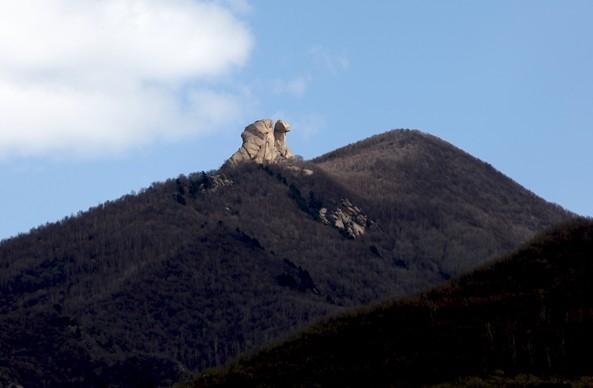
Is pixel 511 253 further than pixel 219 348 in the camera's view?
No

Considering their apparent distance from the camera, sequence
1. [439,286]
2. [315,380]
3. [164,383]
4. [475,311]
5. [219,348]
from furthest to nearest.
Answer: [219,348]
[164,383]
[439,286]
[475,311]
[315,380]

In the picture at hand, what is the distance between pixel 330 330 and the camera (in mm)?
65688

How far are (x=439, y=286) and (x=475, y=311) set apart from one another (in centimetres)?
750

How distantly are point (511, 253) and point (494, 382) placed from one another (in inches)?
766

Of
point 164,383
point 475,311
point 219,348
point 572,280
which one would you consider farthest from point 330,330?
point 219,348

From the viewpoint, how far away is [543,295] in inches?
2498

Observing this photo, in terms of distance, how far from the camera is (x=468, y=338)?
2346 inches

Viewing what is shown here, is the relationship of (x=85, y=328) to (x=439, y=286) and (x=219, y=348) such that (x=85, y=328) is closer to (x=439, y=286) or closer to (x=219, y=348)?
(x=219, y=348)

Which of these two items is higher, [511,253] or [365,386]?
[511,253]

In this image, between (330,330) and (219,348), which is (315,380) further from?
(219,348)

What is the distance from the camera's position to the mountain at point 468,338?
55781mm

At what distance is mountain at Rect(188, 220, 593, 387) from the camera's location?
183 feet

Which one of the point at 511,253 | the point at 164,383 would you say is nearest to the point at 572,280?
the point at 511,253

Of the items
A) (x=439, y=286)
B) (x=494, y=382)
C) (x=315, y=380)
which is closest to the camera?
(x=494, y=382)
